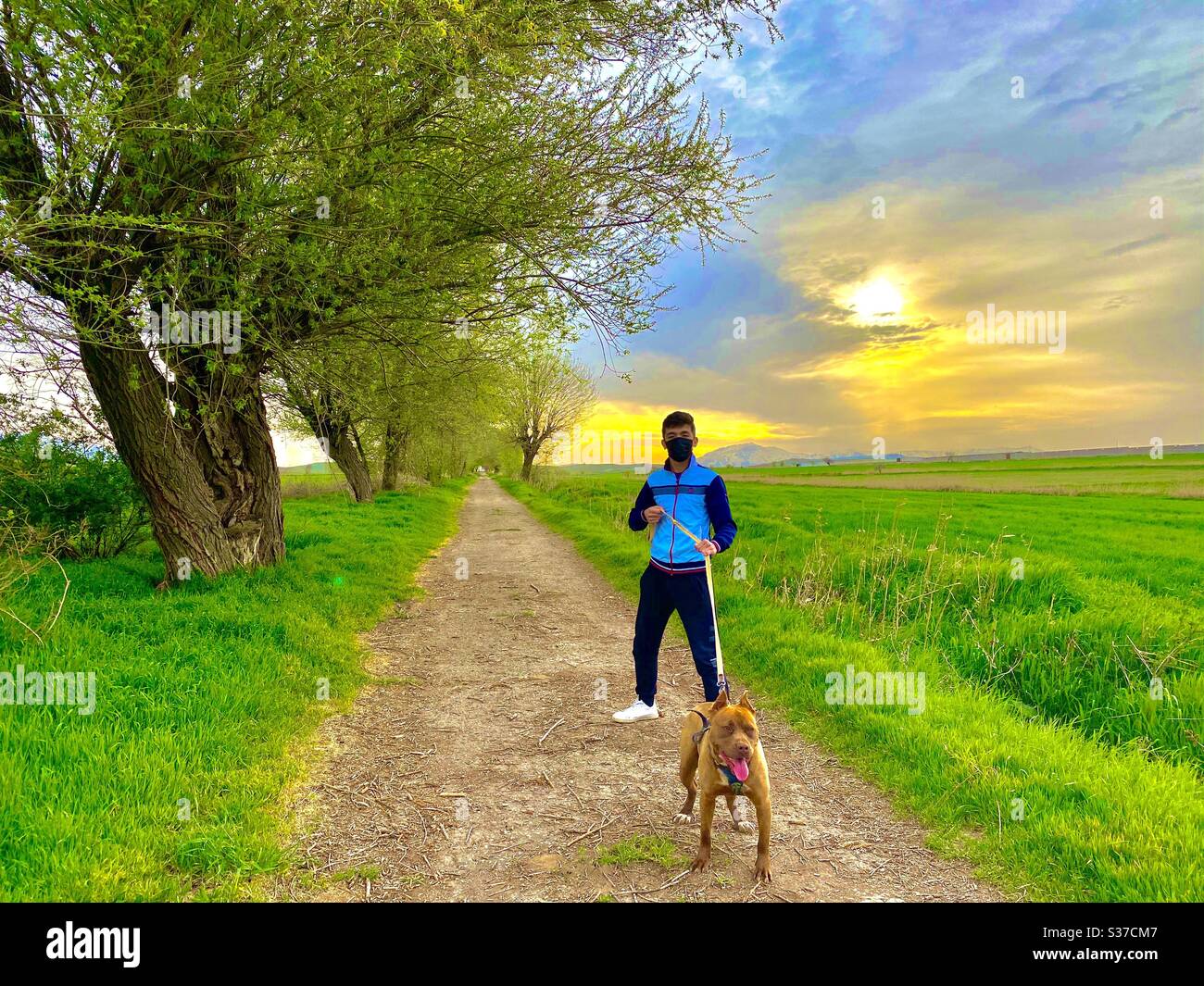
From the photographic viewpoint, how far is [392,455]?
1199 inches

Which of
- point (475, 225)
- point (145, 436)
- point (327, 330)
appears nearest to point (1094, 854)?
point (475, 225)

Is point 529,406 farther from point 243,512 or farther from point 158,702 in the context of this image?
point 158,702

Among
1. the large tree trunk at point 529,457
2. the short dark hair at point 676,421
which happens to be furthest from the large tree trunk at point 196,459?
the large tree trunk at point 529,457

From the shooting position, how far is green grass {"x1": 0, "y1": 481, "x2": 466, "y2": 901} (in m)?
3.40

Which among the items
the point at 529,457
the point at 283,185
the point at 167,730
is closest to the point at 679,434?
the point at 167,730

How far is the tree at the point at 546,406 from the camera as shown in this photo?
45094 millimetres

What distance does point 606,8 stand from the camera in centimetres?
746

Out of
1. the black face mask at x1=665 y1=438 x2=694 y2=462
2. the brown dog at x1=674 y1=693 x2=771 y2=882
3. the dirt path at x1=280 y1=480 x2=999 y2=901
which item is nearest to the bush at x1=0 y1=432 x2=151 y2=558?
the dirt path at x1=280 y1=480 x2=999 y2=901

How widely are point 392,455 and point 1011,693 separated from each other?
2868 cm

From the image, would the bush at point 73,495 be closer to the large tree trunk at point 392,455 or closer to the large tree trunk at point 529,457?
the large tree trunk at point 392,455

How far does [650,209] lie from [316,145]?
14.5ft

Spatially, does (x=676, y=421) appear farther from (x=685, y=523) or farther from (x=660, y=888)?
(x=660, y=888)

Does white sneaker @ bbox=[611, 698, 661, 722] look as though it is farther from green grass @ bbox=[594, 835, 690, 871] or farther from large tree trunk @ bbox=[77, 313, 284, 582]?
large tree trunk @ bbox=[77, 313, 284, 582]

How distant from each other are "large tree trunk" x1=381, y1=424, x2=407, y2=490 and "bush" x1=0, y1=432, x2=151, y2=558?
15038mm
